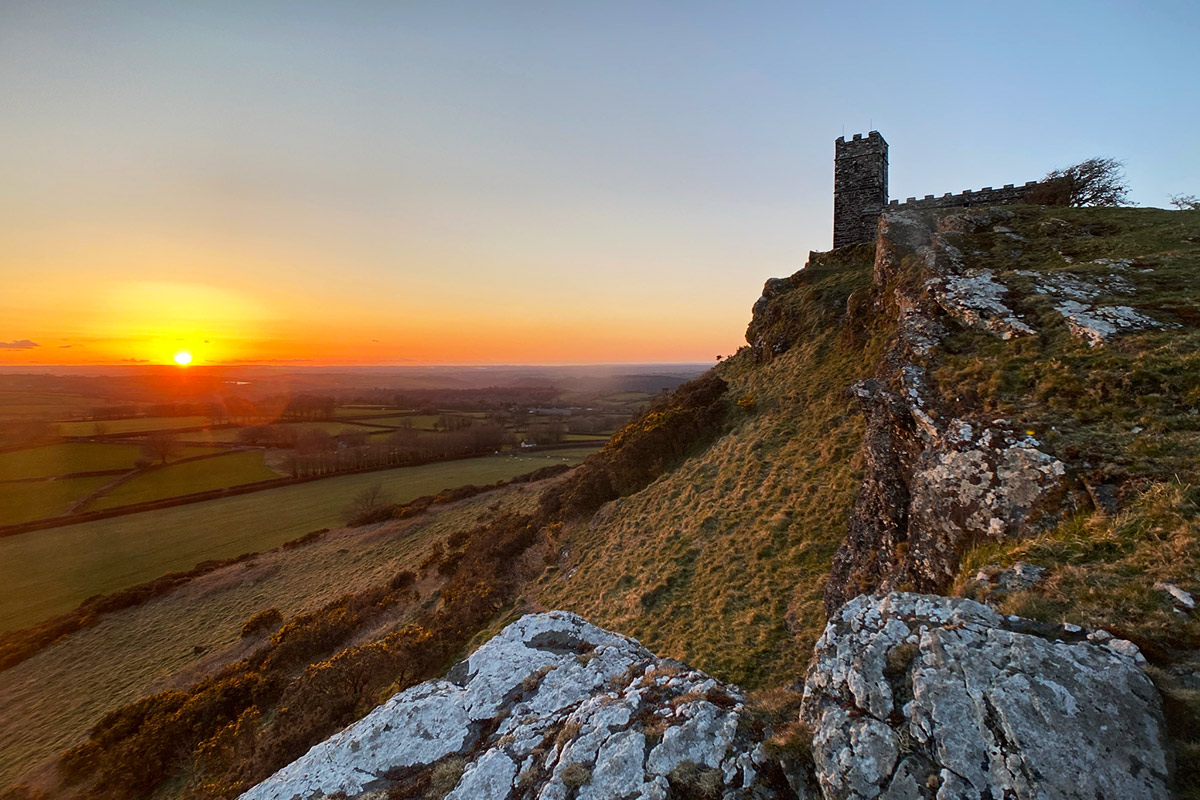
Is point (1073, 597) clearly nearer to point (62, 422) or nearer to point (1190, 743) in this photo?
point (1190, 743)

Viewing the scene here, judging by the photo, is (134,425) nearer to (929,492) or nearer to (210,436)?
(210,436)

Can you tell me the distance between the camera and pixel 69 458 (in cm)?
5362

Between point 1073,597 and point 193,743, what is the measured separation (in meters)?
22.7

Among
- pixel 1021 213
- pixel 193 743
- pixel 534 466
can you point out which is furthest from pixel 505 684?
pixel 534 466

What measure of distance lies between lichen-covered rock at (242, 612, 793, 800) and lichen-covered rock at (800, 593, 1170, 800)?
2.82ft

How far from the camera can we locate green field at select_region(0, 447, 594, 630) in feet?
97.1

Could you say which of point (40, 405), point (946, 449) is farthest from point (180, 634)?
point (40, 405)

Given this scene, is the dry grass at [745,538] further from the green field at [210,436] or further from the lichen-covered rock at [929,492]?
the green field at [210,436]

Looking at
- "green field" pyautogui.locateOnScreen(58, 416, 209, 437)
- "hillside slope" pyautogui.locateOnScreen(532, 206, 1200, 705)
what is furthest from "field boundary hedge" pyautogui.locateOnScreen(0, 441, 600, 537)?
"hillside slope" pyautogui.locateOnScreen(532, 206, 1200, 705)

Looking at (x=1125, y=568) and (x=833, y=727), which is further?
(x=1125, y=568)

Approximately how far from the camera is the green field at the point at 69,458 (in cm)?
4942

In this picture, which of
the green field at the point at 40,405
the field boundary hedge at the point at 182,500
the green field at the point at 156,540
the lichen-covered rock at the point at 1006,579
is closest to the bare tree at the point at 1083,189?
the lichen-covered rock at the point at 1006,579

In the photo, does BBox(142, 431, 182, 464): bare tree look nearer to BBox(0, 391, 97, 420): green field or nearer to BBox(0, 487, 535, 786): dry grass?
BBox(0, 391, 97, 420): green field

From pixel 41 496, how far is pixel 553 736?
6664 centimetres
